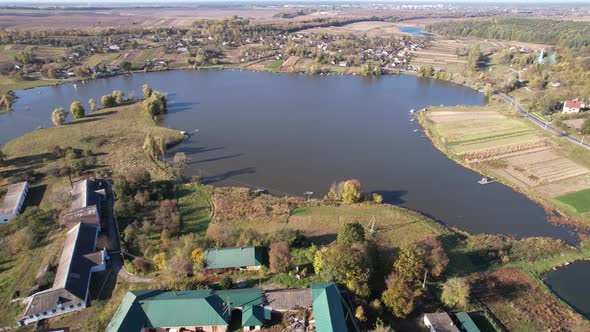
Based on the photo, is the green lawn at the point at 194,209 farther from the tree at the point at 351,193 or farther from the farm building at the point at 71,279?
the tree at the point at 351,193

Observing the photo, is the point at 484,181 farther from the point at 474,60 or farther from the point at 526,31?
the point at 526,31

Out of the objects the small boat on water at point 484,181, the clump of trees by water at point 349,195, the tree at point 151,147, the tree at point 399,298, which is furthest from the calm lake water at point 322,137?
the tree at point 399,298

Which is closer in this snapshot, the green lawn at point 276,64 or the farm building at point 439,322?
the farm building at point 439,322

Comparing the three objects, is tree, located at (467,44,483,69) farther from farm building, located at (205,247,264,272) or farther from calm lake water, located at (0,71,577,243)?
farm building, located at (205,247,264,272)

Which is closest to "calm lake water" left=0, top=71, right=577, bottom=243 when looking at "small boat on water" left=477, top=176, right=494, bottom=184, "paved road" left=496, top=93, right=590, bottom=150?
"small boat on water" left=477, top=176, right=494, bottom=184

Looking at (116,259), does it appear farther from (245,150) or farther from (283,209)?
(245,150)

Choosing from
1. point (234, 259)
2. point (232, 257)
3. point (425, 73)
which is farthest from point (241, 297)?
point (425, 73)

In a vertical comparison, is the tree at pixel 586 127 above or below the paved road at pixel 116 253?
above
